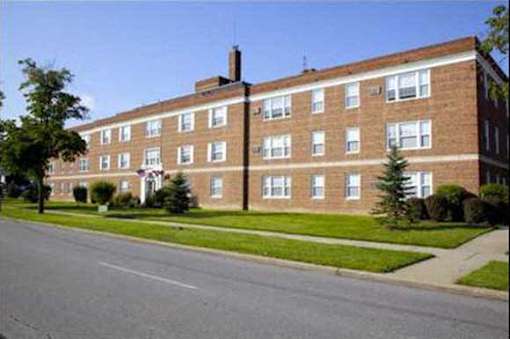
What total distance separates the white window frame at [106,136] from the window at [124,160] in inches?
131

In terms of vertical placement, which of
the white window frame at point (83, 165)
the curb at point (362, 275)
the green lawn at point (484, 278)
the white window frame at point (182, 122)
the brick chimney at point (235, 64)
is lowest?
the curb at point (362, 275)

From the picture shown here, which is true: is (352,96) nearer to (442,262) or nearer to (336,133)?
(336,133)

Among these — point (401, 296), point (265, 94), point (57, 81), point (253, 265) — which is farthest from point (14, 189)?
Answer: point (401, 296)

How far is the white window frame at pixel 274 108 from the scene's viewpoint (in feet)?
112

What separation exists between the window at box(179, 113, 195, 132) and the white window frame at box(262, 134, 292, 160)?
8981 mm

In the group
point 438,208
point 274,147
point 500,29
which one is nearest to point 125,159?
point 274,147

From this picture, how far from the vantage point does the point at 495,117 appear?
2875 cm

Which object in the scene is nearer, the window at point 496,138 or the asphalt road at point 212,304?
the asphalt road at point 212,304

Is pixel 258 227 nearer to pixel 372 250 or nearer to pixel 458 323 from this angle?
pixel 372 250

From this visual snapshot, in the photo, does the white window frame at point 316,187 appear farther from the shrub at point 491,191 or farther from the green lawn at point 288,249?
the green lawn at point 288,249

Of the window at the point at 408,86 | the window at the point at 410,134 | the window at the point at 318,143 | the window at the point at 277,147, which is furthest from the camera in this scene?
the window at the point at 277,147

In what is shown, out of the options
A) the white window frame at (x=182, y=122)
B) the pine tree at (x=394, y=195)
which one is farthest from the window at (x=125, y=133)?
the pine tree at (x=394, y=195)

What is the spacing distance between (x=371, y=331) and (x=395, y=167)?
15.1 metres

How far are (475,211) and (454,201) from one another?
157 cm
